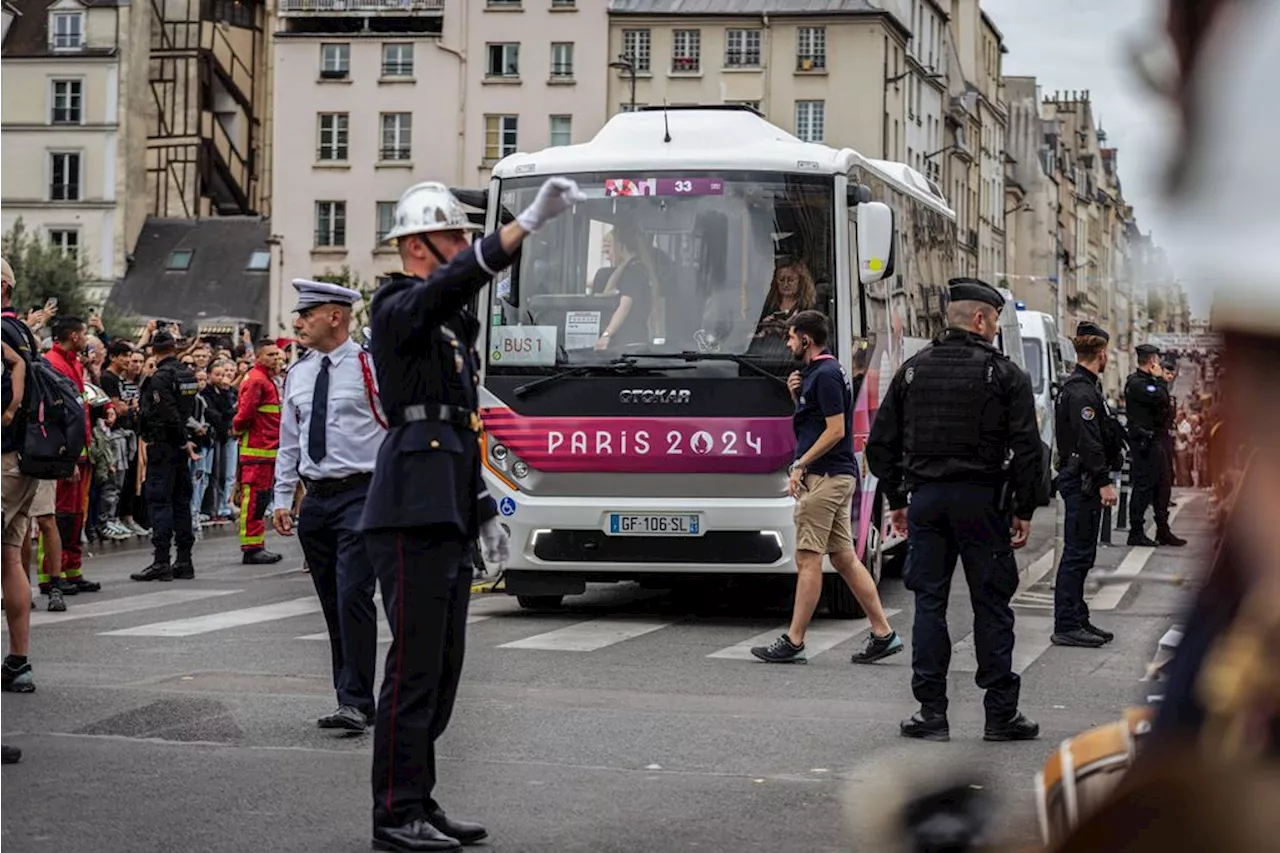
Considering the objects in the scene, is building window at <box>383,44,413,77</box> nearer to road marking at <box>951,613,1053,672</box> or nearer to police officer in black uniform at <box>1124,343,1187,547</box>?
police officer in black uniform at <box>1124,343,1187,547</box>

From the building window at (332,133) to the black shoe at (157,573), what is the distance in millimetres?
56549

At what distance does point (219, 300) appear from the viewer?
71.6 m

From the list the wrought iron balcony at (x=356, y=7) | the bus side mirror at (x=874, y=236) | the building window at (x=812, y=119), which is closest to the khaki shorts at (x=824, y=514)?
the bus side mirror at (x=874, y=236)

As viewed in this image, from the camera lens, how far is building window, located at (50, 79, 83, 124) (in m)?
74.4

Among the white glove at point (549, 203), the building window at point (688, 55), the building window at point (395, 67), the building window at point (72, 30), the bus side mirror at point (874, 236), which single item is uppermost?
the building window at point (72, 30)

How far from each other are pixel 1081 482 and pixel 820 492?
2.15 metres

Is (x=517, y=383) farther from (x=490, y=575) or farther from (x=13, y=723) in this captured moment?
(x=13, y=723)

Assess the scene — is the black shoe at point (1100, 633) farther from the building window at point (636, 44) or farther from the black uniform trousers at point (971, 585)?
the building window at point (636, 44)

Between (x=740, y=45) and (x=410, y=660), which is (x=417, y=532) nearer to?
(x=410, y=660)

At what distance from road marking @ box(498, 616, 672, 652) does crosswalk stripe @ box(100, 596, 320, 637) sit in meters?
1.97

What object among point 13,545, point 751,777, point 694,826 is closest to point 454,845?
point 694,826

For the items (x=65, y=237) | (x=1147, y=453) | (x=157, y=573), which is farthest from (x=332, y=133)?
(x=157, y=573)

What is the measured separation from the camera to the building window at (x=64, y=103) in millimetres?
74438

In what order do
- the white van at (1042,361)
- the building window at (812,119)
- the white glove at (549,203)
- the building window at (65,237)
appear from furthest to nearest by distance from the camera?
the building window at (65,237), the building window at (812,119), the white van at (1042,361), the white glove at (549,203)
